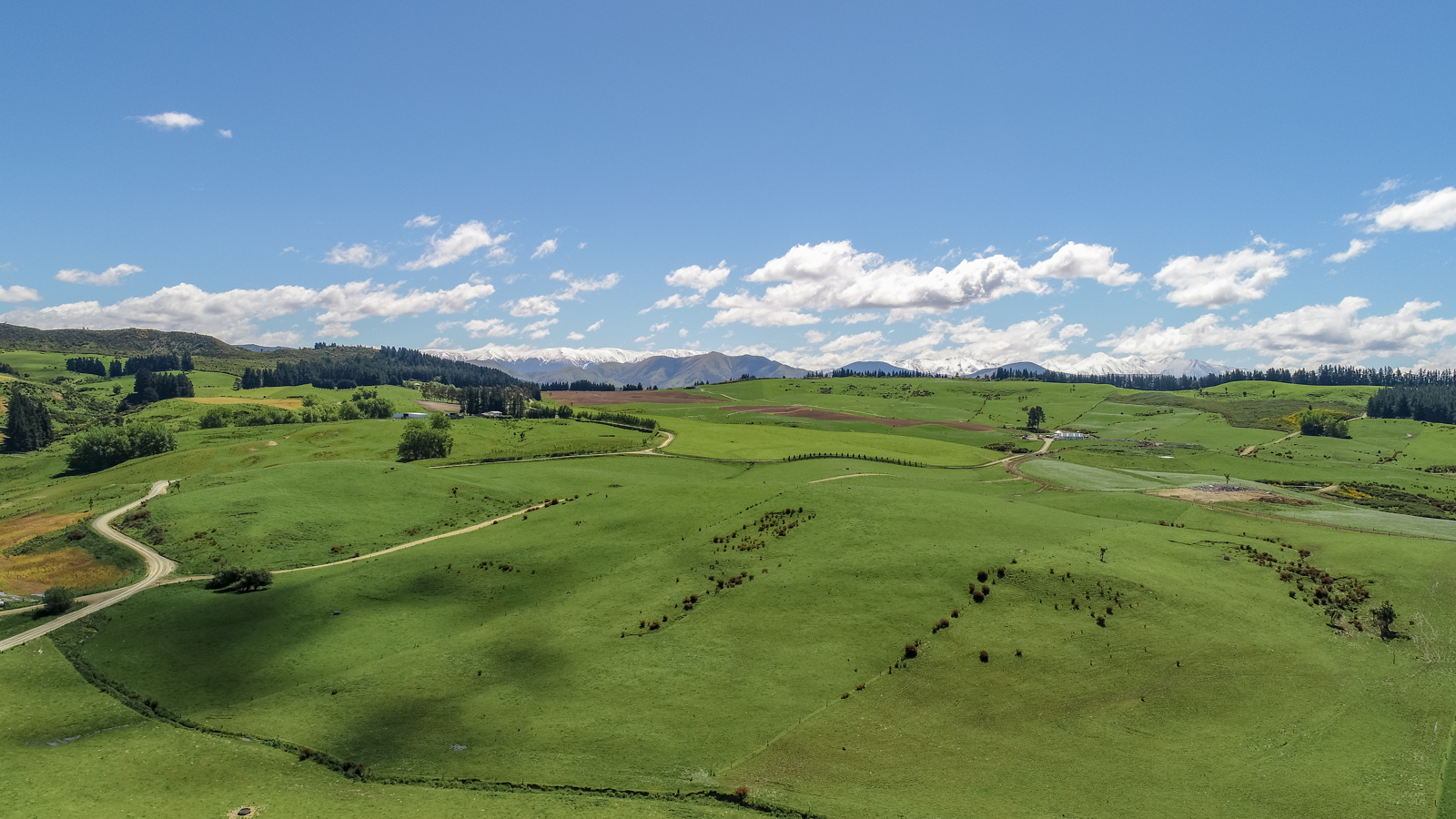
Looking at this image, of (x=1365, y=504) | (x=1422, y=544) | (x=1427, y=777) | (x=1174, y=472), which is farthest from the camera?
(x=1174, y=472)

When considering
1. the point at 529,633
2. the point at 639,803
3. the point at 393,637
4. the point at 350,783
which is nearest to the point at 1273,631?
the point at 639,803

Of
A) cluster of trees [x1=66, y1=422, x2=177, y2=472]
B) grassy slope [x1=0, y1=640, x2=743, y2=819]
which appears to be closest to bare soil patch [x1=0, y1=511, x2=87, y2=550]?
grassy slope [x1=0, y1=640, x2=743, y2=819]

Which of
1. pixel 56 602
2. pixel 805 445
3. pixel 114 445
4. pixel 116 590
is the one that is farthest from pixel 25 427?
pixel 805 445

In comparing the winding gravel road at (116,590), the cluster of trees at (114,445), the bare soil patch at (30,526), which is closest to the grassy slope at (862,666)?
the winding gravel road at (116,590)

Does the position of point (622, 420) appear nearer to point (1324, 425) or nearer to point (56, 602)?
point (56, 602)

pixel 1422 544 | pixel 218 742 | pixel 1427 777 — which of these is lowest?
pixel 218 742

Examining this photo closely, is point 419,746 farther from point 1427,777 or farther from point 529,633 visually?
point 1427,777

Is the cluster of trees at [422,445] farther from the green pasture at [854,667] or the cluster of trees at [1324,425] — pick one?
the cluster of trees at [1324,425]
